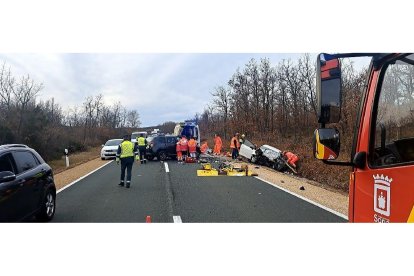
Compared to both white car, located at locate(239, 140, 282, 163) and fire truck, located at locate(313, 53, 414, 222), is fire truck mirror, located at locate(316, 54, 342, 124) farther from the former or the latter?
white car, located at locate(239, 140, 282, 163)

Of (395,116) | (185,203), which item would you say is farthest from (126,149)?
(395,116)

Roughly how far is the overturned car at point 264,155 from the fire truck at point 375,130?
46.6 ft

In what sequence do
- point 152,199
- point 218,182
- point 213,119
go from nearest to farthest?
point 152,199
point 218,182
point 213,119

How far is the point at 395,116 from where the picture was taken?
3027 mm

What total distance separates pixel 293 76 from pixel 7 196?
31658 millimetres

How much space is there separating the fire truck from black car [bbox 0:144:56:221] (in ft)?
14.6

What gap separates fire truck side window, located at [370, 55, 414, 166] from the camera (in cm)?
290

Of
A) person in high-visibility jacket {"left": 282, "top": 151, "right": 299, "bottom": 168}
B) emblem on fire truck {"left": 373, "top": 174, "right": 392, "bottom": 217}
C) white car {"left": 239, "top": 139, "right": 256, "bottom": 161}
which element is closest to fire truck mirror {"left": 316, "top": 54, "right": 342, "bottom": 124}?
emblem on fire truck {"left": 373, "top": 174, "right": 392, "bottom": 217}

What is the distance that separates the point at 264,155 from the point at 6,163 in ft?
46.1

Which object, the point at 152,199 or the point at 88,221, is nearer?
the point at 88,221

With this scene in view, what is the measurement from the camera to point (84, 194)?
10055 mm

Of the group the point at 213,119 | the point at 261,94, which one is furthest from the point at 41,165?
the point at 213,119

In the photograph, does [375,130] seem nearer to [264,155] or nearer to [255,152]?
[264,155]

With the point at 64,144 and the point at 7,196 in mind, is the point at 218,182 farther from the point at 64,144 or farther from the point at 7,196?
the point at 64,144
